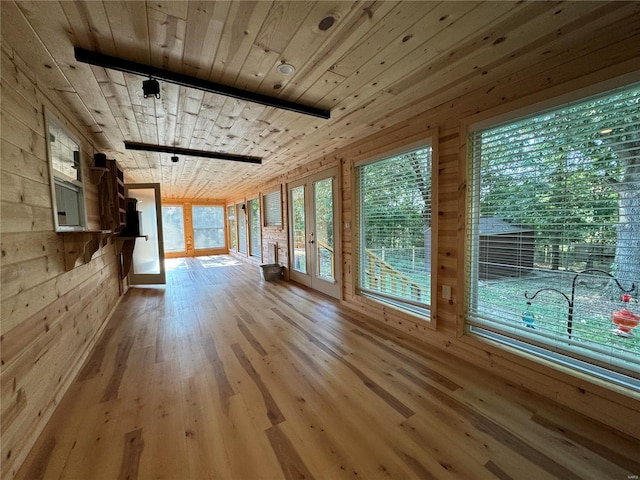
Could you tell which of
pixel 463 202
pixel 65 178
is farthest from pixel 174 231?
pixel 463 202

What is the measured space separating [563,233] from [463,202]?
701 millimetres

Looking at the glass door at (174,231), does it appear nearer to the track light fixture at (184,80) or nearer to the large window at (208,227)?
the large window at (208,227)

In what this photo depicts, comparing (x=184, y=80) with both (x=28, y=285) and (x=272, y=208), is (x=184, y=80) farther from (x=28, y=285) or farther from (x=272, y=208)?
(x=272, y=208)

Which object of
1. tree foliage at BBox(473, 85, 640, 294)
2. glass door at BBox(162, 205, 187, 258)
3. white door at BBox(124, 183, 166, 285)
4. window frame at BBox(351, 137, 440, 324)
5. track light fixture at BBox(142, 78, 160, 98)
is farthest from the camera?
glass door at BBox(162, 205, 187, 258)

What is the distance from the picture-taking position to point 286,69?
1.82 m

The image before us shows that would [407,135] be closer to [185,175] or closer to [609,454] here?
[609,454]

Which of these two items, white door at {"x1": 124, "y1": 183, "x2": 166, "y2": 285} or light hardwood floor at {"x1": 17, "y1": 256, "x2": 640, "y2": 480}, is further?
white door at {"x1": 124, "y1": 183, "x2": 166, "y2": 285}

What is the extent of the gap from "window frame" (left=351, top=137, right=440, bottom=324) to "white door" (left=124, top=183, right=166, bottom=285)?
415 cm

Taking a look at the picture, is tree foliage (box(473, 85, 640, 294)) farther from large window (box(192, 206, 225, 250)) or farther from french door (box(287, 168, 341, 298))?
large window (box(192, 206, 225, 250))

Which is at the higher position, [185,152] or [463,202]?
[185,152]

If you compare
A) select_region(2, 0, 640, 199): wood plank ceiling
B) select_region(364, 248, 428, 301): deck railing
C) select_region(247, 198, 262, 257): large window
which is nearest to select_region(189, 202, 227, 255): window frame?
select_region(247, 198, 262, 257): large window

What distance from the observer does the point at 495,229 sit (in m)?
2.08

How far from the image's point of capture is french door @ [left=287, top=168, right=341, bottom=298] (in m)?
4.06

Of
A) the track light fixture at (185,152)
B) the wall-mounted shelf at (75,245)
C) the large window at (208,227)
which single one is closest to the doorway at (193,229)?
the large window at (208,227)
